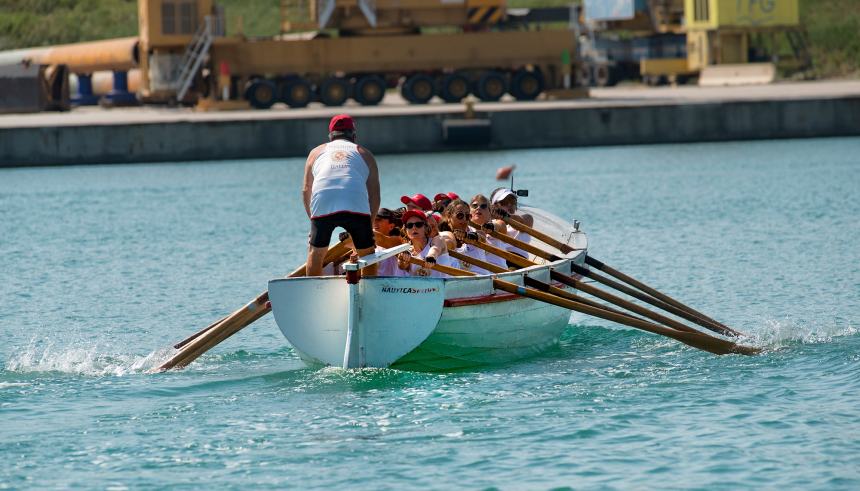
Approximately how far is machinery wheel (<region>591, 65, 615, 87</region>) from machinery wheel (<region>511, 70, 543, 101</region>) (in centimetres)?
1170

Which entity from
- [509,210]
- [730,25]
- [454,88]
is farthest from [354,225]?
[730,25]

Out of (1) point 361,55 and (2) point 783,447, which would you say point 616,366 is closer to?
(2) point 783,447

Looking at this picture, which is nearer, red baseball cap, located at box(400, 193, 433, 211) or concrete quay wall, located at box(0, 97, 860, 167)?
red baseball cap, located at box(400, 193, 433, 211)

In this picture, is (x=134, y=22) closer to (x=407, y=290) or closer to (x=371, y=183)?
(x=371, y=183)

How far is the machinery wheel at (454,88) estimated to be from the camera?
172 ft

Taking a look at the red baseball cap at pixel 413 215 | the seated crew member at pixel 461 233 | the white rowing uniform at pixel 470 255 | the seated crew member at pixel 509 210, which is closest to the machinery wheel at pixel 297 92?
the seated crew member at pixel 509 210

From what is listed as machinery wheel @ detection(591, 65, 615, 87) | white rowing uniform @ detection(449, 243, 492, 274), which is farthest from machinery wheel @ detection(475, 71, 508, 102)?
white rowing uniform @ detection(449, 243, 492, 274)

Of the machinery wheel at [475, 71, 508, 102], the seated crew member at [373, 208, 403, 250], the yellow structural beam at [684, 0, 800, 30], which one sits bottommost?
the seated crew member at [373, 208, 403, 250]

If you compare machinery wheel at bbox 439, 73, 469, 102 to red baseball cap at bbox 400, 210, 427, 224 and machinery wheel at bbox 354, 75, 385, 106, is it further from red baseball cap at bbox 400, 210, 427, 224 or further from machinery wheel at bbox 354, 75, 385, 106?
red baseball cap at bbox 400, 210, 427, 224

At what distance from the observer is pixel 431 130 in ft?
144

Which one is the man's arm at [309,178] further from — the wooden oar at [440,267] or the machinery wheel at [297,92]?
the machinery wheel at [297,92]

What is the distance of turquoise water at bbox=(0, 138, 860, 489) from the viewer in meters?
10.9

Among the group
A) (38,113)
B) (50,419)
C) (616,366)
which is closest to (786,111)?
(38,113)

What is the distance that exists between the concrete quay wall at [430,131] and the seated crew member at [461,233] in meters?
28.5
